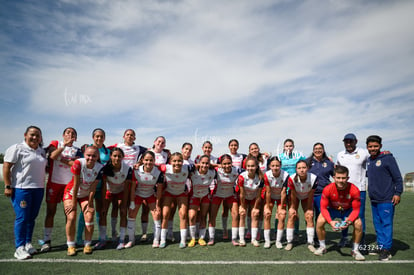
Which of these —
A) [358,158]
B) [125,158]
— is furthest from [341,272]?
A: [125,158]

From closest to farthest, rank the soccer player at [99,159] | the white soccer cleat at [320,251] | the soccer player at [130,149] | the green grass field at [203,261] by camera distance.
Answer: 1. the green grass field at [203,261]
2. the white soccer cleat at [320,251]
3. the soccer player at [99,159]
4. the soccer player at [130,149]

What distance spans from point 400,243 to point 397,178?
73.0 inches

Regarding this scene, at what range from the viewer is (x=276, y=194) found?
544 centimetres

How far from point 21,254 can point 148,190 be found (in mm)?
2287

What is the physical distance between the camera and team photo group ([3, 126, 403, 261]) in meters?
4.56

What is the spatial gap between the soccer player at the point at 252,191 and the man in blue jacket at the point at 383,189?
2096 mm

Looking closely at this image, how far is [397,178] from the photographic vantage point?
4.68 m

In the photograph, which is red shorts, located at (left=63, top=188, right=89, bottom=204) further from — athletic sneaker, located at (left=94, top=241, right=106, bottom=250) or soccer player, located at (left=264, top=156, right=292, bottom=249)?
soccer player, located at (left=264, top=156, right=292, bottom=249)

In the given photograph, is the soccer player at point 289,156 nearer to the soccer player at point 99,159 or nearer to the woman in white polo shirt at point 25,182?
the soccer player at point 99,159

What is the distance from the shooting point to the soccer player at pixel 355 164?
5250 millimetres

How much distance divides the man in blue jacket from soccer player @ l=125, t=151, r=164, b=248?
409 cm

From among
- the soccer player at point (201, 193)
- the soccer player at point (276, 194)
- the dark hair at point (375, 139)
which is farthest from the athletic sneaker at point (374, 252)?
the soccer player at point (201, 193)

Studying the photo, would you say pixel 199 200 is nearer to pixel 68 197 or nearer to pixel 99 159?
pixel 99 159

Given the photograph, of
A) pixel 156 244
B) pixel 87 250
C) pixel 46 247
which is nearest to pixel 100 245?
pixel 87 250
